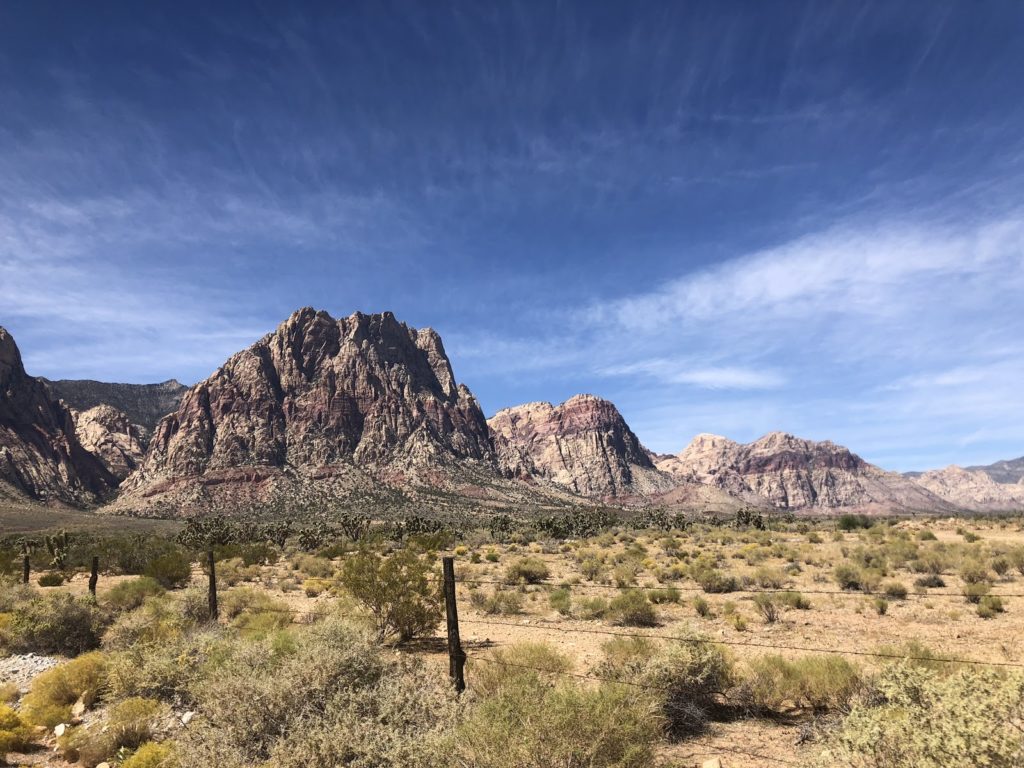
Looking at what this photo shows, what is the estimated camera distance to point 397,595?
53.5ft

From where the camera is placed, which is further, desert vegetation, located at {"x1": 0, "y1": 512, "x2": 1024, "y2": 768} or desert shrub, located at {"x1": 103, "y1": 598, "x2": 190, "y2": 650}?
desert shrub, located at {"x1": 103, "y1": 598, "x2": 190, "y2": 650}

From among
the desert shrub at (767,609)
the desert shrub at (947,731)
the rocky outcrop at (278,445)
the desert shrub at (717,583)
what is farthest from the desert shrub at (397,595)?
the rocky outcrop at (278,445)

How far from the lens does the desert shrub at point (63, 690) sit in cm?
1112

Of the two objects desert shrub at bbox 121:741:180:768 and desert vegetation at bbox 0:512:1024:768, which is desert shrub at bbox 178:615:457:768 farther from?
desert shrub at bbox 121:741:180:768

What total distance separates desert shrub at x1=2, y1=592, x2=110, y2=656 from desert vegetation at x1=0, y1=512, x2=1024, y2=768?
57mm

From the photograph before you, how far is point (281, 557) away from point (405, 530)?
52.9 ft

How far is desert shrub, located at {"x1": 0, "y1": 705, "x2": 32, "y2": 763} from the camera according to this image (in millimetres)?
9852

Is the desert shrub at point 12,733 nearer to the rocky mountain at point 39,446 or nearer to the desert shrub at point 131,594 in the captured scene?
the desert shrub at point 131,594

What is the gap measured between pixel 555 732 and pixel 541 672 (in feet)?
14.8

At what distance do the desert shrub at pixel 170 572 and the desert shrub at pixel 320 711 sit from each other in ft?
70.9

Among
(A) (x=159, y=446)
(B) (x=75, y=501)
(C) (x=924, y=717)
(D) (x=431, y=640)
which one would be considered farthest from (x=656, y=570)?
(A) (x=159, y=446)

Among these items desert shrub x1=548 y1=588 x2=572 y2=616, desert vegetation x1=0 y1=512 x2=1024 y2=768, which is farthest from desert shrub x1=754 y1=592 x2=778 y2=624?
desert shrub x1=548 y1=588 x2=572 y2=616

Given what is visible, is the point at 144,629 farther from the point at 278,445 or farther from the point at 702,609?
the point at 278,445

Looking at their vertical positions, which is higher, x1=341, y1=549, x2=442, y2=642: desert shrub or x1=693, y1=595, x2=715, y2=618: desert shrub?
x1=341, y1=549, x2=442, y2=642: desert shrub
